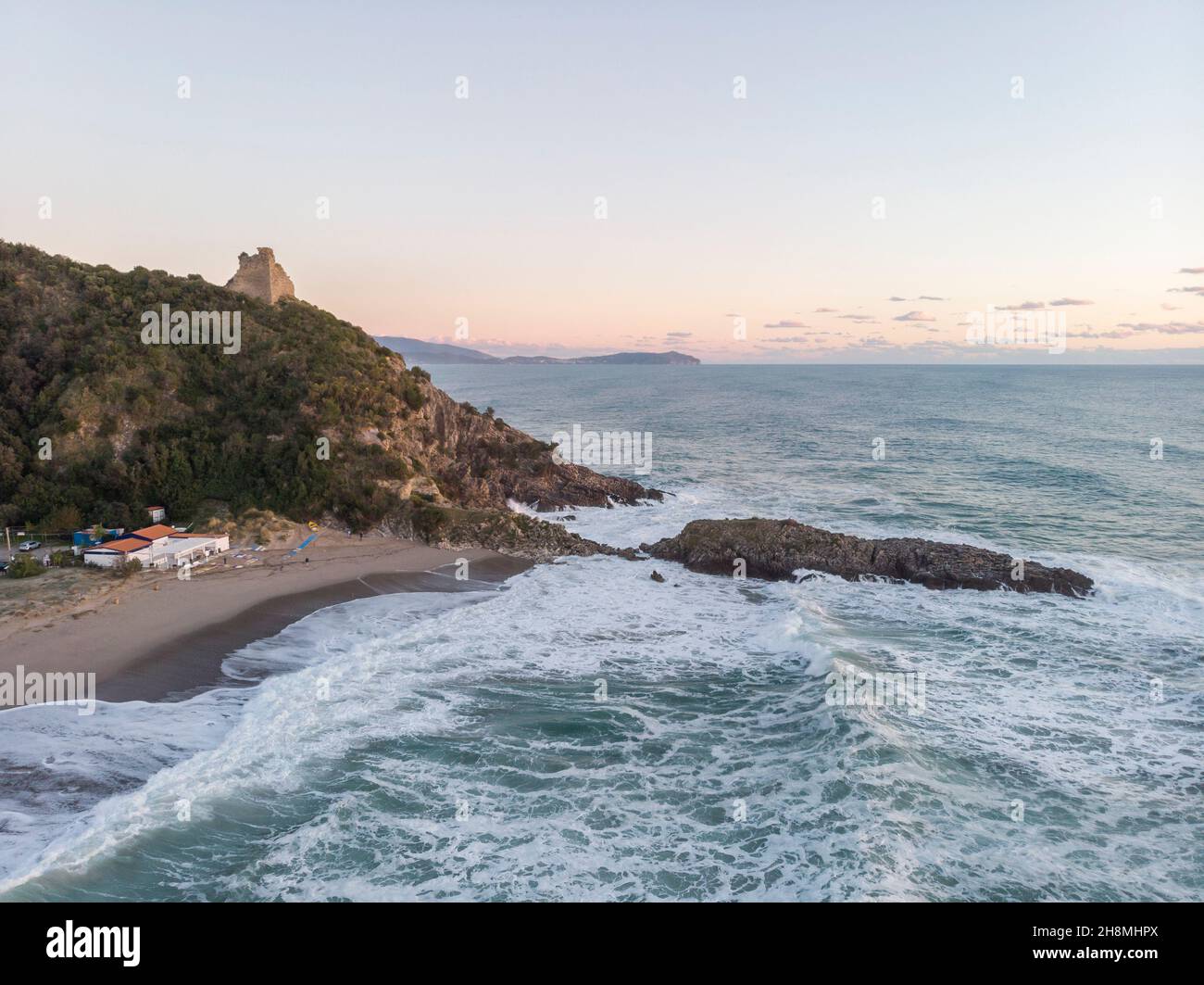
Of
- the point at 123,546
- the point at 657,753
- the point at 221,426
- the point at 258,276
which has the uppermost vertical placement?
the point at 258,276

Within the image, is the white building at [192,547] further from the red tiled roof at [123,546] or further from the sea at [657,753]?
the sea at [657,753]

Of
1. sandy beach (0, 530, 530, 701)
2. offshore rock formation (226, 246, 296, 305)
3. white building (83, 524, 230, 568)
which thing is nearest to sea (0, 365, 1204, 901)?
sandy beach (0, 530, 530, 701)

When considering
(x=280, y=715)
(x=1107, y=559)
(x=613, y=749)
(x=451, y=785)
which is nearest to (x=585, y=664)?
(x=613, y=749)

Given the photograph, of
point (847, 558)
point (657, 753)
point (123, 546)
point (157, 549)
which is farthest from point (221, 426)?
point (847, 558)

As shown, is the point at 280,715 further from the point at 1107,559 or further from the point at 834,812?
the point at 1107,559

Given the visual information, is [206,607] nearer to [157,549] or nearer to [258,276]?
[157,549]

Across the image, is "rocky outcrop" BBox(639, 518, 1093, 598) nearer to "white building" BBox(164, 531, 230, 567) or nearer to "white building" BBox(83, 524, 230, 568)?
"white building" BBox(164, 531, 230, 567)

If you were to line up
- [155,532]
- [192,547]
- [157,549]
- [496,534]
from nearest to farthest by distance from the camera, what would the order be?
[157,549] < [192,547] < [155,532] < [496,534]
